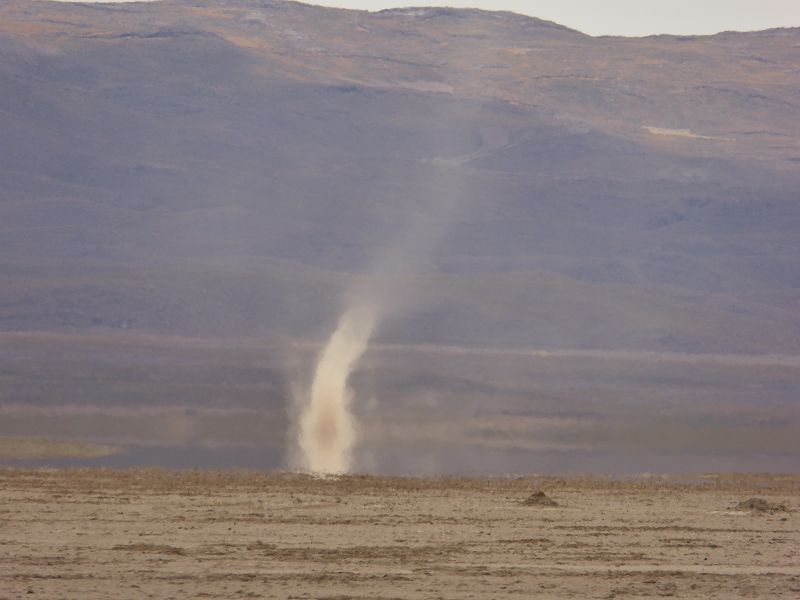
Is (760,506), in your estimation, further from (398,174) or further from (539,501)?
(398,174)

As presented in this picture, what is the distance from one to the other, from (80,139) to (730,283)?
1850 inches

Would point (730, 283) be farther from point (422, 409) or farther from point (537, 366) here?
point (422, 409)

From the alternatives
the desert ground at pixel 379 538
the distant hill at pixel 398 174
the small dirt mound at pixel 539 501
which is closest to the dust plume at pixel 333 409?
the distant hill at pixel 398 174

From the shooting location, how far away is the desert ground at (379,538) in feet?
51.0

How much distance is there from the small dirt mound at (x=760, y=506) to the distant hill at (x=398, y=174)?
54358mm

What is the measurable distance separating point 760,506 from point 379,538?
5.66 m

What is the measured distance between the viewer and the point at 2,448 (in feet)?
112

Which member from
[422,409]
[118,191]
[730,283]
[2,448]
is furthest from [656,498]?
[118,191]

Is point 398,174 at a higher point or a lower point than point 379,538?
higher

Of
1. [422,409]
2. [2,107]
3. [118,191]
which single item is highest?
[2,107]

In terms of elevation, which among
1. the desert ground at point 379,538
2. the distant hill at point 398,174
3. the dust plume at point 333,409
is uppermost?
the distant hill at point 398,174

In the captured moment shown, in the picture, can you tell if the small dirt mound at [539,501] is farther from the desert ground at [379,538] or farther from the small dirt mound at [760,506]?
the small dirt mound at [760,506]

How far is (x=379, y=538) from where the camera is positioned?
60.6ft

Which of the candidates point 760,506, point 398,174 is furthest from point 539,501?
point 398,174
